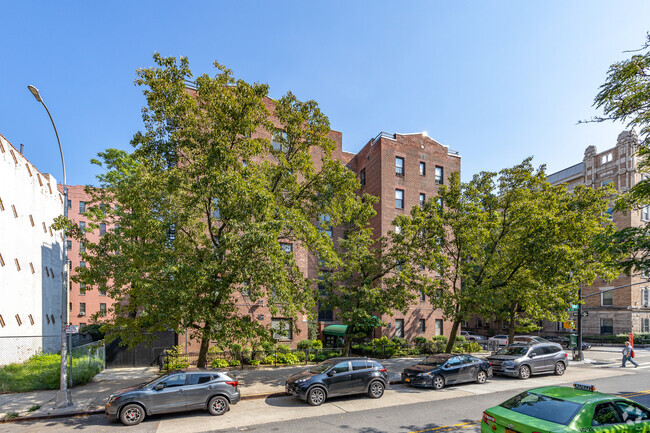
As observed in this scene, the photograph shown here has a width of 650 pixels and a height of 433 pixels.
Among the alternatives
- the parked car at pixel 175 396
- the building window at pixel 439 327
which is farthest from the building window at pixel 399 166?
the parked car at pixel 175 396

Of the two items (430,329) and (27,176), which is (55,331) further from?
(430,329)

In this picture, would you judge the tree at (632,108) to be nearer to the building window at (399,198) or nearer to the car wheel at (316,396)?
the car wheel at (316,396)

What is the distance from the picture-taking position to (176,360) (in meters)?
19.5

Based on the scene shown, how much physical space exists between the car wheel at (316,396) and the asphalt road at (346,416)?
0.22 metres

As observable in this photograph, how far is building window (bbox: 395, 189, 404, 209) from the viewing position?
32.6 m

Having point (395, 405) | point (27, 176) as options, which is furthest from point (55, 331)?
point (395, 405)

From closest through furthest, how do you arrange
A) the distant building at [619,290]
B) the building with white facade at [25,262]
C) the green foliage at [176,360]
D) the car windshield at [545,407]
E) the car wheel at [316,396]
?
the car windshield at [545,407] → the car wheel at [316,396] → the green foliage at [176,360] → the building with white facade at [25,262] → the distant building at [619,290]

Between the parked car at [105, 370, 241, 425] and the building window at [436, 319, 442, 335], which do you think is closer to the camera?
the parked car at [105, 370, 241, 425]

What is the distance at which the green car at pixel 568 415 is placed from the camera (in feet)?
21.4

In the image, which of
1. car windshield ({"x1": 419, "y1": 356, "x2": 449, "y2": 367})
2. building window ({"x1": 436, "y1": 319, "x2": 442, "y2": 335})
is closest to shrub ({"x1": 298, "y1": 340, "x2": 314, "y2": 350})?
car windshield ({"x1": 419, "y1": 356, "x2": 449, "y2": 367})

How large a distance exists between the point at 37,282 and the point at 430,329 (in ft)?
99.9

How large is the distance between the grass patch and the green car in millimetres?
16723

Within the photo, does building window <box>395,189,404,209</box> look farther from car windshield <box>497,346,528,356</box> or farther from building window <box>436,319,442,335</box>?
car windshield <box>497,346,528,356</box>

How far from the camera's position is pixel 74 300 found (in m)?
46.8
